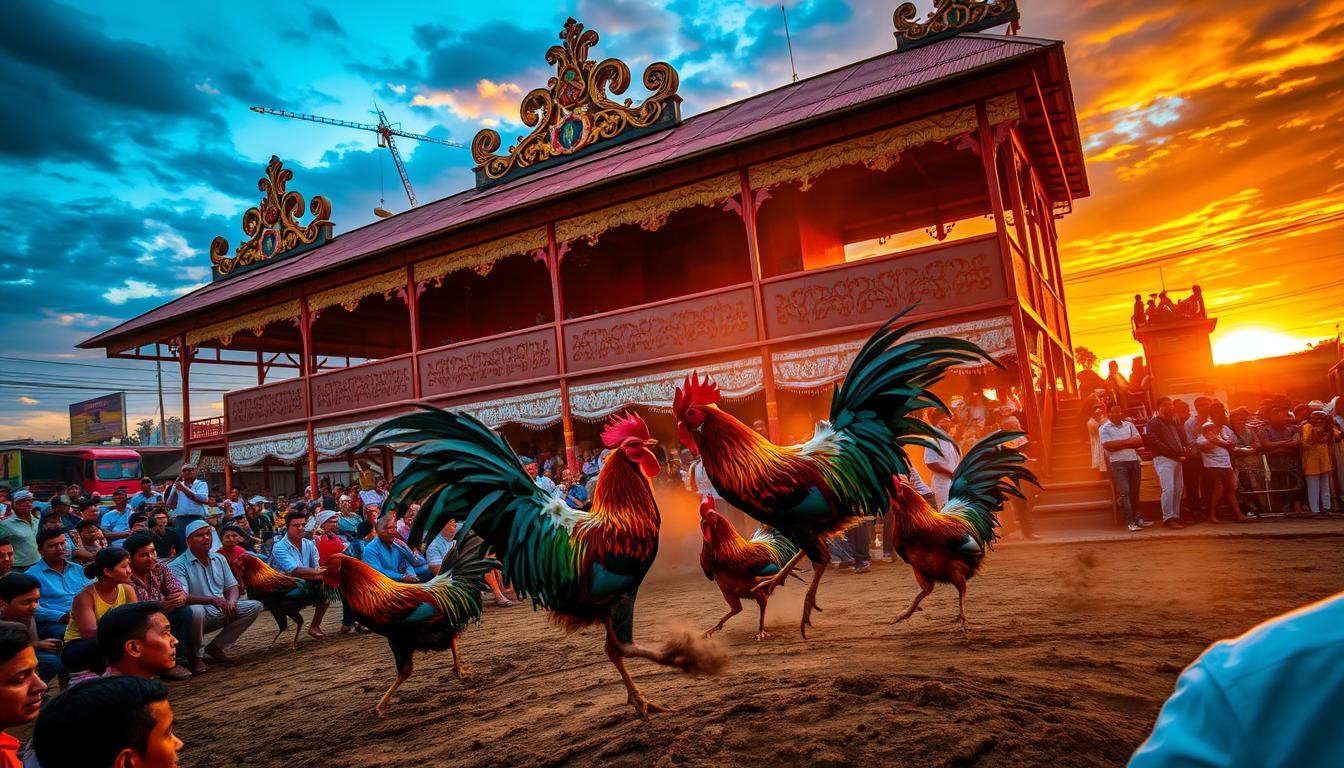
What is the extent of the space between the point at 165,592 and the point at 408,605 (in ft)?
11.3

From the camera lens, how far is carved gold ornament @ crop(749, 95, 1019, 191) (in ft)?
38.6

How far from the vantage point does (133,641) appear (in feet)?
11.3

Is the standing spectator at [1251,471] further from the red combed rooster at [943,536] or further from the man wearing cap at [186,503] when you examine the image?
the man wearing cap at [186,503]

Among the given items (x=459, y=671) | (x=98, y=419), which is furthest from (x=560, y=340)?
(x=98, y=419)

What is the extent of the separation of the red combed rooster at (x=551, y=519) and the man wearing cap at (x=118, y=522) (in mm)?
10346

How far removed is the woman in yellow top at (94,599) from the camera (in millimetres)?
5293

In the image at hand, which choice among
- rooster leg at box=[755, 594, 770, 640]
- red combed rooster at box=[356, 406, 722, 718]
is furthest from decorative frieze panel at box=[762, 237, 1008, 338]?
red combed rooster at box=[356, 406, 722, 718]

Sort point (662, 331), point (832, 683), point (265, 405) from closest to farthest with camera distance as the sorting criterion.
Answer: point (832, 683) → point (662, 331) → point (265, 405)

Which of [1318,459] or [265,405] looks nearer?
[1318,459]

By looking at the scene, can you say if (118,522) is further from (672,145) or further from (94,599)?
(672,145)

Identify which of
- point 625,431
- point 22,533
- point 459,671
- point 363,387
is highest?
point 363,387

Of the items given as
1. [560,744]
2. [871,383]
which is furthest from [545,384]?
[560,744]

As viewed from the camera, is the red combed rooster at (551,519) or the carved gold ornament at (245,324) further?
the carved gold ornament at (245,324)

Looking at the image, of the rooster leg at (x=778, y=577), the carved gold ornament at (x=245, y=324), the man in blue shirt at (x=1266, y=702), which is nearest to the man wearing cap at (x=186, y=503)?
the carved gold ornament at (x=245, y=324)
